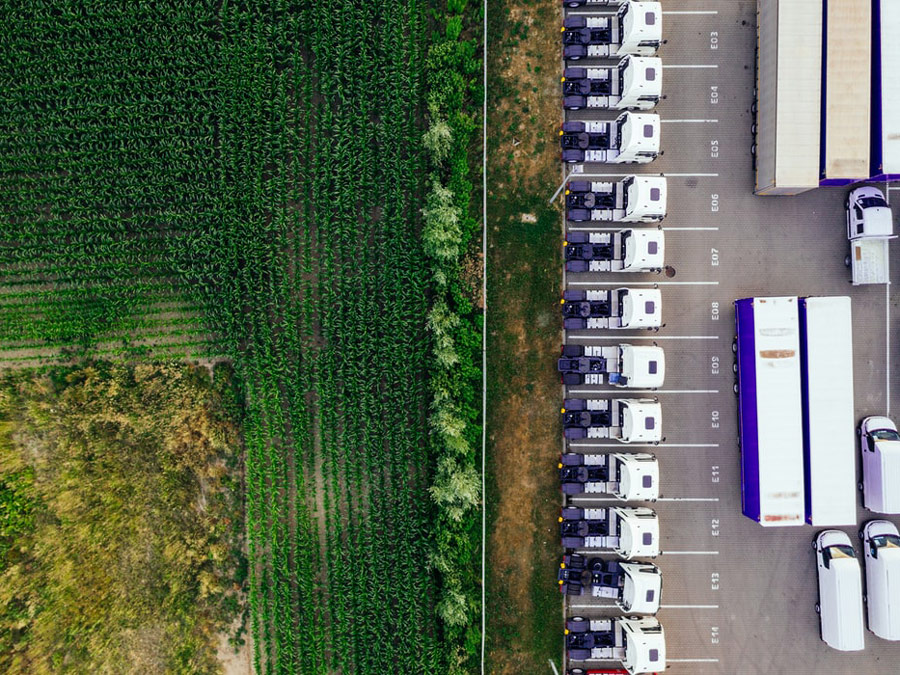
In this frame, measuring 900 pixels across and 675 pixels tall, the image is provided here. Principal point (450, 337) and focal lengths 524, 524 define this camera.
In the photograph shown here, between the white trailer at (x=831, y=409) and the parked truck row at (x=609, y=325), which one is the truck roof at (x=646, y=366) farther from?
the white trailer at (x=831, y=409)

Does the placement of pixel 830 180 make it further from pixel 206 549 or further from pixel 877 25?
pixel 206 549

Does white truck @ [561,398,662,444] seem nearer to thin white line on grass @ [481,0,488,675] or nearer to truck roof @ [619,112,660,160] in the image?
A: thin white line on grass @ [481,0,488,675]

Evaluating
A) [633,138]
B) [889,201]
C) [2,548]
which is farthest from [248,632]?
[889,201]

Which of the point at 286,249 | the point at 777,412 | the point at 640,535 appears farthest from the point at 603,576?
the point at 286,249

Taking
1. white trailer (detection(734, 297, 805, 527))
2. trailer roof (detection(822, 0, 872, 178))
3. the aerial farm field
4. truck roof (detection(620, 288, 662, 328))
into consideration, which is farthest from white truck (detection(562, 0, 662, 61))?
white trailer (detection(734, 297, 805, 527))

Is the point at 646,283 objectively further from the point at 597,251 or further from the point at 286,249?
the point at 286,249

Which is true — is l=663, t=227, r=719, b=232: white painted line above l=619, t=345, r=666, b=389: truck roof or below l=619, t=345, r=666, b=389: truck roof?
above
